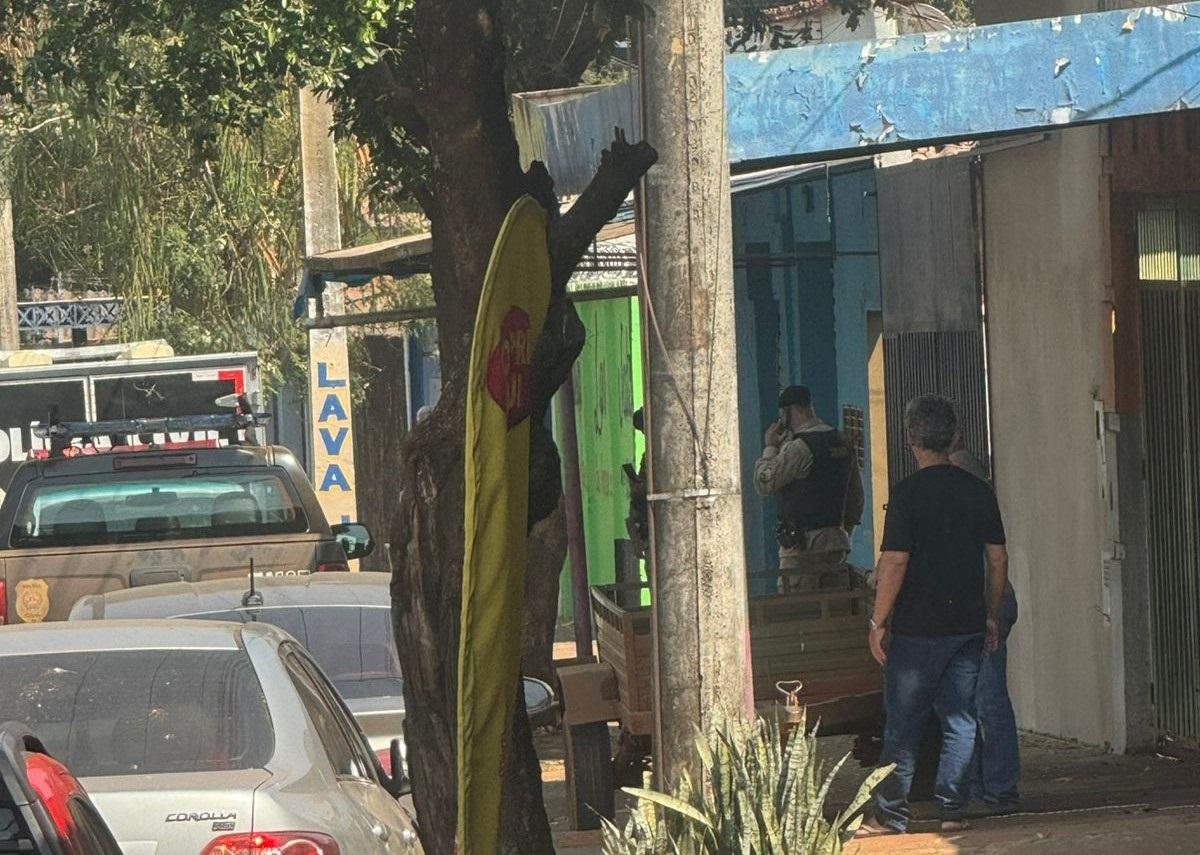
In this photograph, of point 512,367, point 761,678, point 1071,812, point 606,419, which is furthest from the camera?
point 606,419

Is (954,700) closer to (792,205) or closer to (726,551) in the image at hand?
(726,551)

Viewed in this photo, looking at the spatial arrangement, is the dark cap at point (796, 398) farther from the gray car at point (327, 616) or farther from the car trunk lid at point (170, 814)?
the car trunk lid at point (170, 814)

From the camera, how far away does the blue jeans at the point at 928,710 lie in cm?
920

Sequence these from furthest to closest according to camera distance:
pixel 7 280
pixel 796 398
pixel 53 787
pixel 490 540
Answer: pixel 7 280 → pixel 796 398 → pixel 490 540 → pixel 53 787

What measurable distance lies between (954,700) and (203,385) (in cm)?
1265

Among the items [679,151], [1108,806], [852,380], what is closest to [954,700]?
[1108,806]

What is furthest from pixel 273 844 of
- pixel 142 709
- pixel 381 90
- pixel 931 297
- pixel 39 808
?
pixel 931 297

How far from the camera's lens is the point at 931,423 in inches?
361

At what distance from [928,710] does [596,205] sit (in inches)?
133

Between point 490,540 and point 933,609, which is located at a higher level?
point 490,540

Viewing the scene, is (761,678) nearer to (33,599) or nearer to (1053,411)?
(1053,411)

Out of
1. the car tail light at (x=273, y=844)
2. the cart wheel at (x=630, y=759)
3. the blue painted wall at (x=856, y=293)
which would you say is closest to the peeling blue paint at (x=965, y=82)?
the cart wheel at (x=630, y=759)

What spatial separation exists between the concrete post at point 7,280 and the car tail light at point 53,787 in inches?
753

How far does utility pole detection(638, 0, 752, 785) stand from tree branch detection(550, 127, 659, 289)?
169 millimetres
